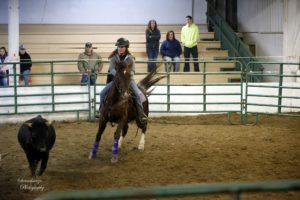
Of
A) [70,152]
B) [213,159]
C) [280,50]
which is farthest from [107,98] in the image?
[280,50]

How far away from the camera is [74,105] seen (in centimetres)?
1227

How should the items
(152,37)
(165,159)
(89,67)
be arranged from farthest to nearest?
1. (152,37)
2. (89,67)
3. (165,159)

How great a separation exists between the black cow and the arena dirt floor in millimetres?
271

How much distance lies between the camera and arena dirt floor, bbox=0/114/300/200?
21.2 feet

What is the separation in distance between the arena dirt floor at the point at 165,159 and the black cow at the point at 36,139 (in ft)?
0.89

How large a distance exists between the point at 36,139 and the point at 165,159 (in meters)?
2.44

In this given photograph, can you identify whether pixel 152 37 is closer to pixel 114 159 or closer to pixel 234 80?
pixel 234 80

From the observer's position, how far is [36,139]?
616cm

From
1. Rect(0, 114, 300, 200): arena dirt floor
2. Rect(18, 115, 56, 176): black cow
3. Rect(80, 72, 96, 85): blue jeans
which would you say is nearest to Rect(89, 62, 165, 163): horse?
Rect(0, 114, 300, 200): arena dirt floor

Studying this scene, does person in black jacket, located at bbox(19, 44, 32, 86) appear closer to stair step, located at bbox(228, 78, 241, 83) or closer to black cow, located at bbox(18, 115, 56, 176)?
black cow, located at bbox(18, 115, 56, 176)

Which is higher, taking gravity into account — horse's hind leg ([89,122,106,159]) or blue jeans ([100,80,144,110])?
blue jeans ([100,80,144,110])

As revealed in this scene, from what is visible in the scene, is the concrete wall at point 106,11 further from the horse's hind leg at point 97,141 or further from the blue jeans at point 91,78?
the horse's hind leg at point 97,141

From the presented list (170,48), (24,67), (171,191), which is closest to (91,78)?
(24,67)

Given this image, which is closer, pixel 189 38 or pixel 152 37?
pixel 152 37
